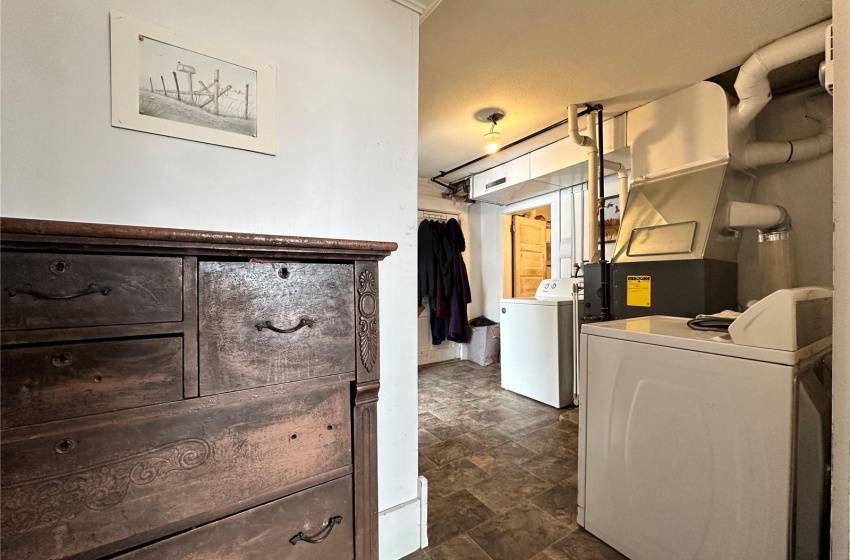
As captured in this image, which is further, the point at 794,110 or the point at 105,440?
the point at 794,110

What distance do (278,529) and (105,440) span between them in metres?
0.36

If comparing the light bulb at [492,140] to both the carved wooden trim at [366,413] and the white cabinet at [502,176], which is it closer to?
the white cabinet at [502,176]

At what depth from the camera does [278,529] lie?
65cm

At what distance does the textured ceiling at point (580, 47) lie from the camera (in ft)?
4.49

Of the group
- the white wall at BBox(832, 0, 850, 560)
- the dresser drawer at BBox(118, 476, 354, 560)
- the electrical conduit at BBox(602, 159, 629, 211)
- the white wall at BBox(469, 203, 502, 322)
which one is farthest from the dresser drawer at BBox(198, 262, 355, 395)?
the white wall at BBox(469, 203, 502, 322)

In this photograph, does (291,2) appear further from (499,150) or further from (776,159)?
(776,159)

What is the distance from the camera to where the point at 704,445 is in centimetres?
91

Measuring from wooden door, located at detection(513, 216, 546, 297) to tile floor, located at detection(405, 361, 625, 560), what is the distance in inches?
71.0

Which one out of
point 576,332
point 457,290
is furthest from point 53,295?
point 457,290

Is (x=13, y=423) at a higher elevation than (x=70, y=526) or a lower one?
higher

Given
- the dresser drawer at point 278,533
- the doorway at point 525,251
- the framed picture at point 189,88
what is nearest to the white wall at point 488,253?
the doorway at point 525,251

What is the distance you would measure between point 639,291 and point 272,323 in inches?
79.7

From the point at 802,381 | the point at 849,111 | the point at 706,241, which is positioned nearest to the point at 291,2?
the point at 849,111

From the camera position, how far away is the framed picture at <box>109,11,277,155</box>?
789 millimetres
